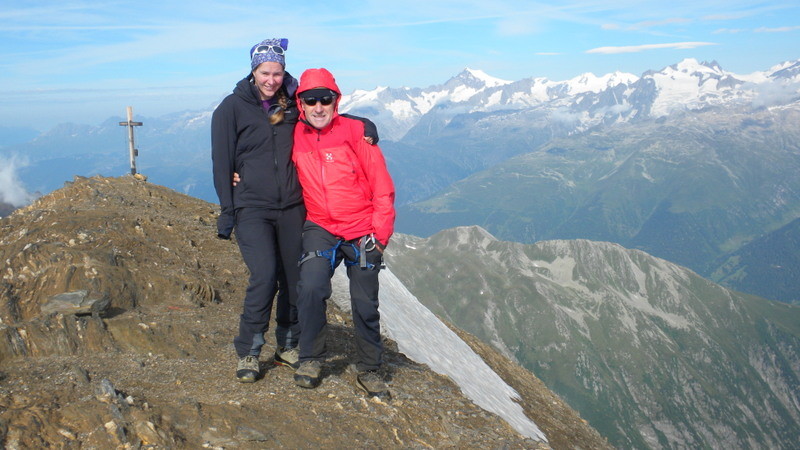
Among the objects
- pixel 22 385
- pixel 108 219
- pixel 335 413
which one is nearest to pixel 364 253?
pixel 335 413

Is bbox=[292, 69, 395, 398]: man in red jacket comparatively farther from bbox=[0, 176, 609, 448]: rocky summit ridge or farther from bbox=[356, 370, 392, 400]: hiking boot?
bbox=[0, 176, 609, 448]: rocky summit ridge

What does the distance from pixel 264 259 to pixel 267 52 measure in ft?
10.3

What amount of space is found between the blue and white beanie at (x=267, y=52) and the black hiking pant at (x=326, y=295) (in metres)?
2.55

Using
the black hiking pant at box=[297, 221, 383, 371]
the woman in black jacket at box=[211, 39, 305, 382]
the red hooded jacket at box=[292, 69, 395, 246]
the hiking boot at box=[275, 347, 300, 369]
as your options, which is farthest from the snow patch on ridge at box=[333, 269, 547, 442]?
the woman in black jacket at box=[211, 39, 305, 382]

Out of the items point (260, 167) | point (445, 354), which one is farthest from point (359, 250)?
point (445, 354)

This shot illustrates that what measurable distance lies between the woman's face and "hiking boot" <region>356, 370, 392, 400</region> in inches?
195

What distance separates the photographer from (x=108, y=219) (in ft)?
50.9

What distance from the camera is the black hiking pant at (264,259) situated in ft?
28.3

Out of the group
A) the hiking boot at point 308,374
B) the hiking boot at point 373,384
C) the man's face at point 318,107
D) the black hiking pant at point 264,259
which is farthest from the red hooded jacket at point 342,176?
the hiking boot at point 373,384

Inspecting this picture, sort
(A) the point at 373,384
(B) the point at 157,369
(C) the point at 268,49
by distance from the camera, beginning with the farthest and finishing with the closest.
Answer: (A) the point at 373,384, (B) the point at 157,369, (C) the point at 268,49

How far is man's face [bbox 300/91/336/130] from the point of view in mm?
8266

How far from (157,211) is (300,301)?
492 inches

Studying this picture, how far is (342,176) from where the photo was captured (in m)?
8.59

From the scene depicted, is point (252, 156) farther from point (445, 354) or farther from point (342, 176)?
point (445, 354)
